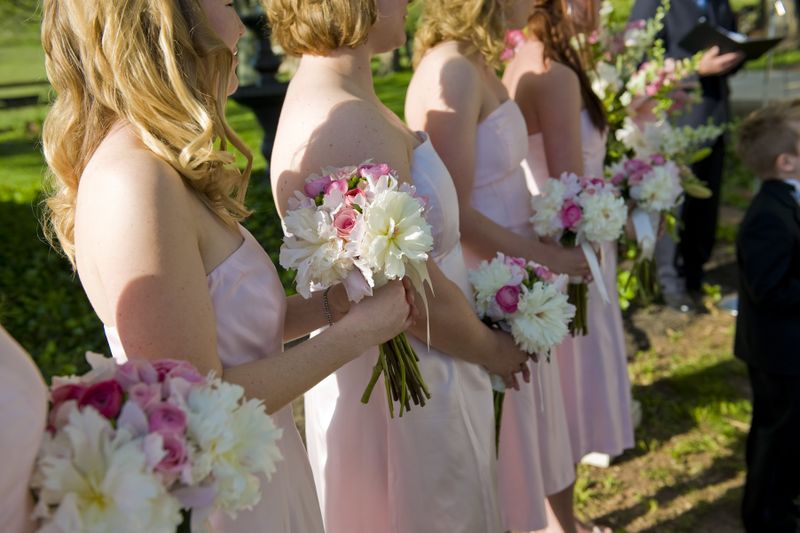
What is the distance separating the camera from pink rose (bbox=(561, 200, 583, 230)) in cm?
332

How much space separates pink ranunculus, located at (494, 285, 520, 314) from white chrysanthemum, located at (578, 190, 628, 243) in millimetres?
715

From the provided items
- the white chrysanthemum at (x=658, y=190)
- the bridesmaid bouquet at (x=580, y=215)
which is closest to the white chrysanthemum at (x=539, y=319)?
the bridesmaid bouquet at (x=580, y=215)

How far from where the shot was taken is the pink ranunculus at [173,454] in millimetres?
1354

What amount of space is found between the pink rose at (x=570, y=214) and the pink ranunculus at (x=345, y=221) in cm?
149

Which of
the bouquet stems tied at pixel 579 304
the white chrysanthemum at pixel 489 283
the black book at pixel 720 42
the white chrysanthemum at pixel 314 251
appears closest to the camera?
the white chrysanthemum at pixel 314 251

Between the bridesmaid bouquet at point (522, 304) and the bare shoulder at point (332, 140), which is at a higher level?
the bare shoulder at point (332, 140)

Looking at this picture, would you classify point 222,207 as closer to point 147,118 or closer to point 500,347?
point 147,118

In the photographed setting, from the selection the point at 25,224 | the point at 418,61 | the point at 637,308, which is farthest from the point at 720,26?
the point at 25,224

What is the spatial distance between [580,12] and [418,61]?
0.83 meters

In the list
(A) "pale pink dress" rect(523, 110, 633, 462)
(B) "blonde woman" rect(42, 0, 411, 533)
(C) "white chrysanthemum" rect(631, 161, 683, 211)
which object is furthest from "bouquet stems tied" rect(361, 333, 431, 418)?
(C) "white chrysanthemum" rect(631, 161, 683, 211)

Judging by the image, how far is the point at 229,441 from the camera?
142 cm

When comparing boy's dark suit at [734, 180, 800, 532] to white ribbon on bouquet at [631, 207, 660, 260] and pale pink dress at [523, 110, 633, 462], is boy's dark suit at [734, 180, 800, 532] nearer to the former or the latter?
white ribbon on bouquet at [631, 207, 660, 260]

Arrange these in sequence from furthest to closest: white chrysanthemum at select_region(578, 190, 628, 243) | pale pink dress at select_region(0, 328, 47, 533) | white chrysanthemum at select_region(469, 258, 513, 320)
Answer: white chrysanthemum at select_region(578, 190, 628, 243) < white chrysanthemum at select_region(469, 258, 513, 320) < pale pink dress at select_region(0, 328, 47, 533)

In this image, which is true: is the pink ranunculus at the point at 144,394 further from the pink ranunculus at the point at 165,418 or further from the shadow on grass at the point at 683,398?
the shadow on grass at the point at 683,398
